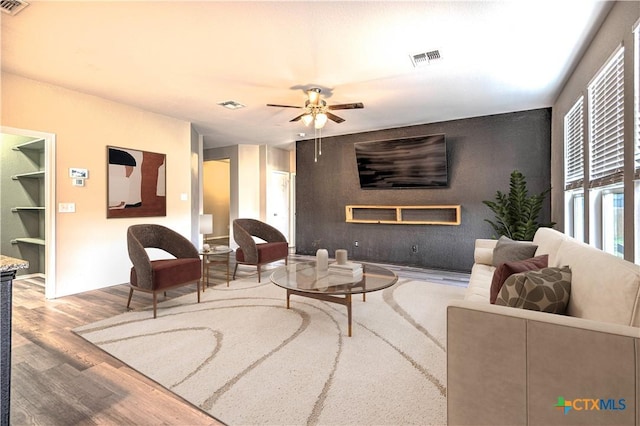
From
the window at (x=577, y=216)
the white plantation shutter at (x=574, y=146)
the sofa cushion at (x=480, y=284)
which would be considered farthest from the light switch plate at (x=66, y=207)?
the window at (x=577, y=216)

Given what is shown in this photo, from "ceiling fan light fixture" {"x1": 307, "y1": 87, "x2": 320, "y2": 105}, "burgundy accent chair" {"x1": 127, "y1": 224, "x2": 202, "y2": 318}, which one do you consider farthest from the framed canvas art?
"ceiling fan light fixture" {"x1": 307, "y1": 87, "x2": 320, "y2": 105}

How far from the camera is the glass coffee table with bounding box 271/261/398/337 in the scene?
8.48ft

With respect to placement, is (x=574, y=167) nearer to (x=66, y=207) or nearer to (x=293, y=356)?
(x=293, y=356)

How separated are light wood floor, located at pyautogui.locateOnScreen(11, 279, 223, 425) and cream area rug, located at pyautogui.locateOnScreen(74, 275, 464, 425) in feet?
0.28

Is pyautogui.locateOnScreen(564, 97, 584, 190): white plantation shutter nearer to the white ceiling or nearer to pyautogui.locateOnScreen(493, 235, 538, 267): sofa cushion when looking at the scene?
the white ceiling

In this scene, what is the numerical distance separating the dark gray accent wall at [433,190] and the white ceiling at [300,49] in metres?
0.62

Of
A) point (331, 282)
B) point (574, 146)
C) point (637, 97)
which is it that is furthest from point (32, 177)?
point (574, 146)

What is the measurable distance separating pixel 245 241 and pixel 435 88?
10.8ft

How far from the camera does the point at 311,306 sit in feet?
10.8

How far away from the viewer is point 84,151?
3.99m

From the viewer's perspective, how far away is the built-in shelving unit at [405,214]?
5277mm

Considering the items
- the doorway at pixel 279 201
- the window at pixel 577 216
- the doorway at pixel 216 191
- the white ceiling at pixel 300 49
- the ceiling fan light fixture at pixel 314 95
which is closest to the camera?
the white ceiling at pixel 300 49

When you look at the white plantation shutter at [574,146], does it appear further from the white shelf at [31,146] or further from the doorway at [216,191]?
the doorway at [216,191]

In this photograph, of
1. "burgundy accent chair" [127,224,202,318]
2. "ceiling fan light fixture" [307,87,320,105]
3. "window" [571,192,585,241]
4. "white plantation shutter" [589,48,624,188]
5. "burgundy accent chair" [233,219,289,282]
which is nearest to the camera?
"white plantation shutter" [589,48,624,188]
